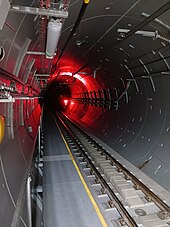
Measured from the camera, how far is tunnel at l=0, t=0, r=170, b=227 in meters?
3.70

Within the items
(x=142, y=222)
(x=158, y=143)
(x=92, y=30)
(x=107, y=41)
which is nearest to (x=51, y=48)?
(x=92, y=30)

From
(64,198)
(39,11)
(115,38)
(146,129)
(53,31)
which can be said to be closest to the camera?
(39,11)

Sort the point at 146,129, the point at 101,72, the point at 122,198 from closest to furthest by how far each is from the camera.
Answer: the point at 122,198, the point at 146,129, the point at 101,72

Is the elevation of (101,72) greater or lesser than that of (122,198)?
greater

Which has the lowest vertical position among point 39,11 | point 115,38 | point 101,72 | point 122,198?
point 122,198

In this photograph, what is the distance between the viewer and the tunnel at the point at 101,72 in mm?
3701

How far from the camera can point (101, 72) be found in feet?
45.6

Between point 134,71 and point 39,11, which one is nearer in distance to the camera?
point 39,11

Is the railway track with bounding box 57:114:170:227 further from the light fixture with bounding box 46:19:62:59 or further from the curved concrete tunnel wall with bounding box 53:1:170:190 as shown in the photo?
the light fixture with bounding box 46:19:62:59

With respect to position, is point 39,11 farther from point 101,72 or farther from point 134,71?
point 101,72

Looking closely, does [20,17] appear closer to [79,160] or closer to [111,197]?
[111,197]

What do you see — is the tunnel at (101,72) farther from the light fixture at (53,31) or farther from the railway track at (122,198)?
the railway track at (122,198)

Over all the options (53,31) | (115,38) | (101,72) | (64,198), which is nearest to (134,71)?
(115,38)

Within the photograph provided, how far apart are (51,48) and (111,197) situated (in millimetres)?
3926
